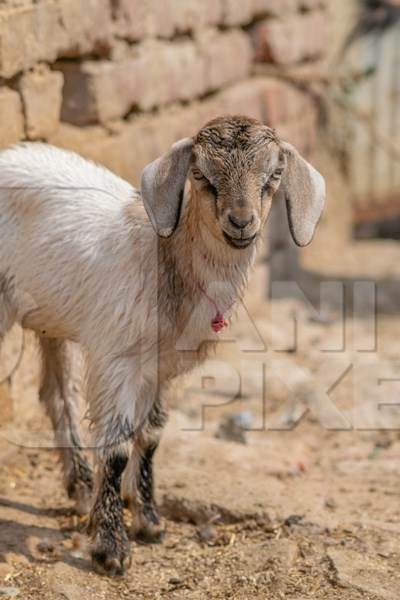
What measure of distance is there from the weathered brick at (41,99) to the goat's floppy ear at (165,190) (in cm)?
139

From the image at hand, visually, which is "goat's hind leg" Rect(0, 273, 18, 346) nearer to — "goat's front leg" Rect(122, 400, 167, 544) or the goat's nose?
"goat's front leg" Rect(122, 400, 167, 544)

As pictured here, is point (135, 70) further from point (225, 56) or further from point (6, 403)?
point (6, 403)

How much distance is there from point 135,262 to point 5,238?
0.62 metres

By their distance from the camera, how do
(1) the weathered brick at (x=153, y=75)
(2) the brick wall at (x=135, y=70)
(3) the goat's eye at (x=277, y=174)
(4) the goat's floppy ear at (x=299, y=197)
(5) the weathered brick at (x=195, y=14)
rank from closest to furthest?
(3) the goat's eye at (x=277, y=174) < (4) the goat's floppy ear at (x=299, y=197) < (2) the brick wall at (x=135, y=70) < (1) the weathered brick at (x=153, y=75) < (5) the weathered brick at (x=195, y=14)

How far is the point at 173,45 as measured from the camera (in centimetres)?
654

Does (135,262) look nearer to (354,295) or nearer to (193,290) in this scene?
(193,290)

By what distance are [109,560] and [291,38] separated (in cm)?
521

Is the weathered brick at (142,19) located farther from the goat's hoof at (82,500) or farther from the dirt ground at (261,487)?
the goat's hoof at (82,500)

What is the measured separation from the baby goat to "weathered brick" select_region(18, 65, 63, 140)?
0.59 m

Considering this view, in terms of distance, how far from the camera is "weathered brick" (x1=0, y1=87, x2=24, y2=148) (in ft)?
16.2

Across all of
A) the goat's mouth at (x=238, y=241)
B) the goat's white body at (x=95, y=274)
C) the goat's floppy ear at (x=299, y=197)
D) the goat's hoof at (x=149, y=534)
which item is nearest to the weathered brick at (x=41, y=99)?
the goat's white body at (x=95, y=274)

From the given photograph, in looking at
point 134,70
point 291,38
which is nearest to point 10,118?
point 134,70

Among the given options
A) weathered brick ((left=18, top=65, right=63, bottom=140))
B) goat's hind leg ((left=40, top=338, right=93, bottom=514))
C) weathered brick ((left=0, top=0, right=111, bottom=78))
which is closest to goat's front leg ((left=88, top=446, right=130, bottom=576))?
goat's hind leg ((left=40, top=338, right=93, bottom=514))

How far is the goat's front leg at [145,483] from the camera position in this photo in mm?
4531
